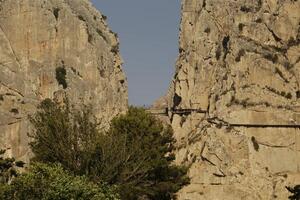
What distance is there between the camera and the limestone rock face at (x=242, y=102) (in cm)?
8256

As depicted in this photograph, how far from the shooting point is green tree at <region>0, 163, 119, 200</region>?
3266cm

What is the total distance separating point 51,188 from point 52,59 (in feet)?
167

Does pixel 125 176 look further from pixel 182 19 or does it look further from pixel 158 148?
pixel 182 19

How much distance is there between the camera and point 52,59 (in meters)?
82.9

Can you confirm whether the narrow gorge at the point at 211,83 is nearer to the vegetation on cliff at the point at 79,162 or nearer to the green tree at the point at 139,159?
the green tree at the point at 139,159

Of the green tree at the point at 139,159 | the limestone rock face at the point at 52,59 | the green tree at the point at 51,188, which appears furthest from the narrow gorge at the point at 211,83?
the green tree at the point at 51,188

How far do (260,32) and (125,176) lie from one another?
4741 cm

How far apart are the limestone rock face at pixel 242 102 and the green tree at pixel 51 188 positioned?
48.2 metres

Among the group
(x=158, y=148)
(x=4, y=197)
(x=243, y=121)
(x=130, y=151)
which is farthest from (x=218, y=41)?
(x=4, y=197)

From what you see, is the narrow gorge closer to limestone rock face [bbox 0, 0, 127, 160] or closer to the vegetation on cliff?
limestone rock face [bbox 0, 0, 127, 160]

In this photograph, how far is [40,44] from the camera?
8381 centimetres

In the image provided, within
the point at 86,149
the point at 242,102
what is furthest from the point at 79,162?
the point at 242,102

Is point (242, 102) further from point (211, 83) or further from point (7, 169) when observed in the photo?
point (7, 169)

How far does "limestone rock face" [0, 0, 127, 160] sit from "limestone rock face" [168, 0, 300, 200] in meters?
8.94
